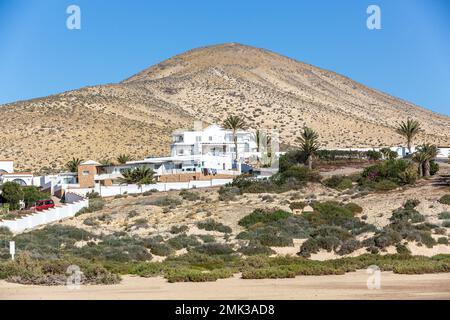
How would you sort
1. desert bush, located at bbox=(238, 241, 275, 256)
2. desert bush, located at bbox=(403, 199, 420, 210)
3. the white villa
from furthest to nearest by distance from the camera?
the white villa, desert bush, located at bbox=(403, 199, 420, 210), desert bush, located at bbox=(238, 241, 275, 256)

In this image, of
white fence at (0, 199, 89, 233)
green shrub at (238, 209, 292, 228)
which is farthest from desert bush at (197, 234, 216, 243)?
white fence at (0, 199, 89, 233)

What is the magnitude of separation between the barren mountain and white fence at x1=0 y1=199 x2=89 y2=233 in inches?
1643

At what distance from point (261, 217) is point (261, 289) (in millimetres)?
21056

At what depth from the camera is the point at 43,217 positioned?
48.5 m

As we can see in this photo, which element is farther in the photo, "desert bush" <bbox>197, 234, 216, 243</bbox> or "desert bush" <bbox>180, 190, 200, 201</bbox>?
"desert bush" <bbox>180, 190, 200, 201</bbox>

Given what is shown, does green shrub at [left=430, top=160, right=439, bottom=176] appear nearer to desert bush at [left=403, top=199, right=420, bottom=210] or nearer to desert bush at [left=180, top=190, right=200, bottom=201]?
desert bush at [left=180, top=190, right=200, bottom=201]

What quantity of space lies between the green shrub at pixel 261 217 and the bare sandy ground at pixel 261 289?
17444mm

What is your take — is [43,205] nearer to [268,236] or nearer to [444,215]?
[268,236]

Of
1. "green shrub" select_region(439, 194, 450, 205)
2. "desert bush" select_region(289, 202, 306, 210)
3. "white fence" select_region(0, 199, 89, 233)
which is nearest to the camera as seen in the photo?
"green shrub" select_region(439, 194, 450, 205)

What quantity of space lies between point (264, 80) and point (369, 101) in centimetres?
2477

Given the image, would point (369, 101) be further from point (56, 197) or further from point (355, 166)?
point (56, 197)

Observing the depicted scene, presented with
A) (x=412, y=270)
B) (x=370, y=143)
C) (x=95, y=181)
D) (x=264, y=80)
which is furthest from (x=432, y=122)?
(x=412, y=270)

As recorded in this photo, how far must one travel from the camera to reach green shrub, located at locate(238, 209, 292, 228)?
43.8m

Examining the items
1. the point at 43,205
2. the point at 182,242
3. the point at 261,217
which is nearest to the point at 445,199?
the point at 261,217
